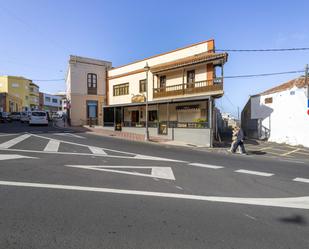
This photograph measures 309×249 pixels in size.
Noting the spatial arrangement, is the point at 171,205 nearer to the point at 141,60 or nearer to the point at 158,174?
the point at 158,174

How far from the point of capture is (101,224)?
347 cm

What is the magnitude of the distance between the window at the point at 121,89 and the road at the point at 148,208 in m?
20.4

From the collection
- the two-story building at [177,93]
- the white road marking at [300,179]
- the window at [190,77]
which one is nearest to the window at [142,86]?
the two-story building at [177,93]

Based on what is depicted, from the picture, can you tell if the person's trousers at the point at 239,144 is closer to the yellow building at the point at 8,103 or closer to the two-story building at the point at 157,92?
the two-story building at the point at 157,92

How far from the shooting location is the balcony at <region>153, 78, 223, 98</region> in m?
18.2

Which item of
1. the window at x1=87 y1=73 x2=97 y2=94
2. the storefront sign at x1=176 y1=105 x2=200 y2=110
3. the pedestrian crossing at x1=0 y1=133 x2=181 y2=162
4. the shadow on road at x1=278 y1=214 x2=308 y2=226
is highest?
the window at x1=87 y1=73 x2=97 y2=94

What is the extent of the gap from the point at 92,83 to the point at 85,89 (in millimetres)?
1310

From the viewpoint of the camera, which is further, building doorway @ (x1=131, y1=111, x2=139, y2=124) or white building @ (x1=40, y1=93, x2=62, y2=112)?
white building @ (x1=40, y1=93, x2=62, y2=112)

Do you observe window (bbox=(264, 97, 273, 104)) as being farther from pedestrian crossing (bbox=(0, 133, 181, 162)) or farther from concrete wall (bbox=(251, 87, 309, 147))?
pedestrian crossing (bbox=(0, 133, 181, 162))

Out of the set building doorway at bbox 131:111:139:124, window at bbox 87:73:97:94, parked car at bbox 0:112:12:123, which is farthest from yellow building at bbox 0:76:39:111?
building doorway at bbox 131:111:139:124

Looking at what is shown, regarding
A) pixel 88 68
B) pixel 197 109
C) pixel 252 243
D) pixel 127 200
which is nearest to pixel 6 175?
pixel 127 200

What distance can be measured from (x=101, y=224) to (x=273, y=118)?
18.8m

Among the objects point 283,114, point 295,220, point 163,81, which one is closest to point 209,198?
point 295,220

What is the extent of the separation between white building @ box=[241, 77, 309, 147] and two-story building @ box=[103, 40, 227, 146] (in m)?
4.85
